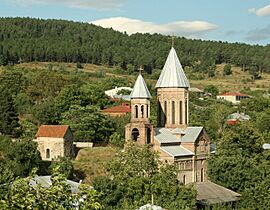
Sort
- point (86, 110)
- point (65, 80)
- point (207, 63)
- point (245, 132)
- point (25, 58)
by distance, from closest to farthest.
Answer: point (245, 132) < point (86, 110) < point (65, 80) < point (25, 58) < point (207, 63)

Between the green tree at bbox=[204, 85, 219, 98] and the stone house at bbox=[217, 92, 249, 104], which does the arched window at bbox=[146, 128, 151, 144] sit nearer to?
the stone house at bbox=[217, 92, 249, 104]

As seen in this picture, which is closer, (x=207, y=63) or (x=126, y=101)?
(x=126, y=101)

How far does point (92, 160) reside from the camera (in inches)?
2106

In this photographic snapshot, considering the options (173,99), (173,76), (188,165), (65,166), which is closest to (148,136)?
(188,165)

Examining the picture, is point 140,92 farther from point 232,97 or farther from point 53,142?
point 232,97

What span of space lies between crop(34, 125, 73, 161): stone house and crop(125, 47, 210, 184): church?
912 cm

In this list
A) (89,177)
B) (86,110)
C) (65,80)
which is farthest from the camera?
(65,80)

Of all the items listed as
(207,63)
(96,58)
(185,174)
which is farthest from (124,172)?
(207,63)

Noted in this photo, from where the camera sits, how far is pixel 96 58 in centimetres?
14600

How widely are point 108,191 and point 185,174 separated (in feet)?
37.5

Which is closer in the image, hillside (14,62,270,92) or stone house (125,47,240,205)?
stone house (125,47,240,205)

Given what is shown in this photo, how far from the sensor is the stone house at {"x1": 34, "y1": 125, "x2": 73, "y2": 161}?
175 ft

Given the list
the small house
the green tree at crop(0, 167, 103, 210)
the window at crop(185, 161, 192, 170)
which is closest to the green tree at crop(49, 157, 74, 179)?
the window at crop(185, 161, 192, 170)

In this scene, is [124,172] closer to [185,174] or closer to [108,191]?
[108,191]
